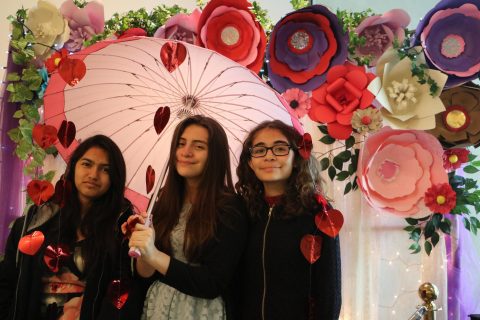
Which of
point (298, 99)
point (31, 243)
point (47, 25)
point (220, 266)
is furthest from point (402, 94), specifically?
point (47, 25)

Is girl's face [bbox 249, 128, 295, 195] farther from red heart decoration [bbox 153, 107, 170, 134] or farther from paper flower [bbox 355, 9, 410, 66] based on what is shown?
paper flower [bbox 355, 9, 410, 66]

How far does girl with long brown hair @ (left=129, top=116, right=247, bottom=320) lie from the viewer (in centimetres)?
129

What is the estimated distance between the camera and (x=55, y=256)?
1520 mm

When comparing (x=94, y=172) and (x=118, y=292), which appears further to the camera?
(x=94, y=172)

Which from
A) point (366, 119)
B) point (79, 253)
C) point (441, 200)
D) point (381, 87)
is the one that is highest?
point (381, 87)

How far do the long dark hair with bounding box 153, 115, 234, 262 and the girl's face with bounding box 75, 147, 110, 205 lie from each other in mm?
228

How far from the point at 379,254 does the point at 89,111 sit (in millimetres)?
1288

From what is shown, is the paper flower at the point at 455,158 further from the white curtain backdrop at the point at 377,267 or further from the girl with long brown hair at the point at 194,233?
the girl with long brown hair at the point at 194,233

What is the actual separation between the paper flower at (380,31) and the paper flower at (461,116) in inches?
10.4

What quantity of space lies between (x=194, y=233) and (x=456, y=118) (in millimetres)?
960

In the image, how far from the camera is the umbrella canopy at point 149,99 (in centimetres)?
143

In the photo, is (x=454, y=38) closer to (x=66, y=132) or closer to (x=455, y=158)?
(x=455, y=158)

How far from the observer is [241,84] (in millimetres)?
1435

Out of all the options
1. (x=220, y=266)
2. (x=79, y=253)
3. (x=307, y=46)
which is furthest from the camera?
(x=307, y=46)
